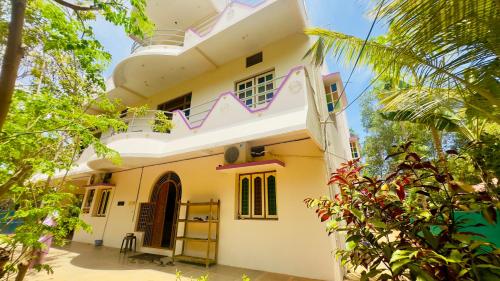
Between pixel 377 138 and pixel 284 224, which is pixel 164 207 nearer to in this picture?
pixel 284 224

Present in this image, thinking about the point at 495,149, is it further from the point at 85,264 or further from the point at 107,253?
the point at 107,253

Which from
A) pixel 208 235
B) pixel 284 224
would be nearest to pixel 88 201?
pixel 208 235

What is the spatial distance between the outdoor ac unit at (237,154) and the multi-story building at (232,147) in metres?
0.03

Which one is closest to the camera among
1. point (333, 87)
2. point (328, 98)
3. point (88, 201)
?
point (328, 98)

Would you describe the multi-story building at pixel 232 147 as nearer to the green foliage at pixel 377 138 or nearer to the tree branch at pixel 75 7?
the tree branch at pixel 75 7

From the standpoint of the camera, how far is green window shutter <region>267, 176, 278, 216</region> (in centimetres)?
546

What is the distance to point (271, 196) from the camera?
18.4ft

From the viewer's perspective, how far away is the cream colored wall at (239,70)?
6348mm

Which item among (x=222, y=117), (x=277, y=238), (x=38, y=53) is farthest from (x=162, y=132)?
(x=277, y=238)

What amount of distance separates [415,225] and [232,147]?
15.2ft

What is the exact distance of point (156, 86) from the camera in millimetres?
9234

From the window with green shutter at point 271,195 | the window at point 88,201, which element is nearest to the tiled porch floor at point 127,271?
the window with green shutter at point 271,195

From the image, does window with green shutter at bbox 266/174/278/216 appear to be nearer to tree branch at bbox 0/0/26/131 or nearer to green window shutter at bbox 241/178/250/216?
green window shutter at bbox 241/178/250/216

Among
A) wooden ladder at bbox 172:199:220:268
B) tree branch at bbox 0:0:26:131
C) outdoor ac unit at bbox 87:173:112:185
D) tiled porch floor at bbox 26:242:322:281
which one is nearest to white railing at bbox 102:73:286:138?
wooden ladder at bbox 172:199:220:268
